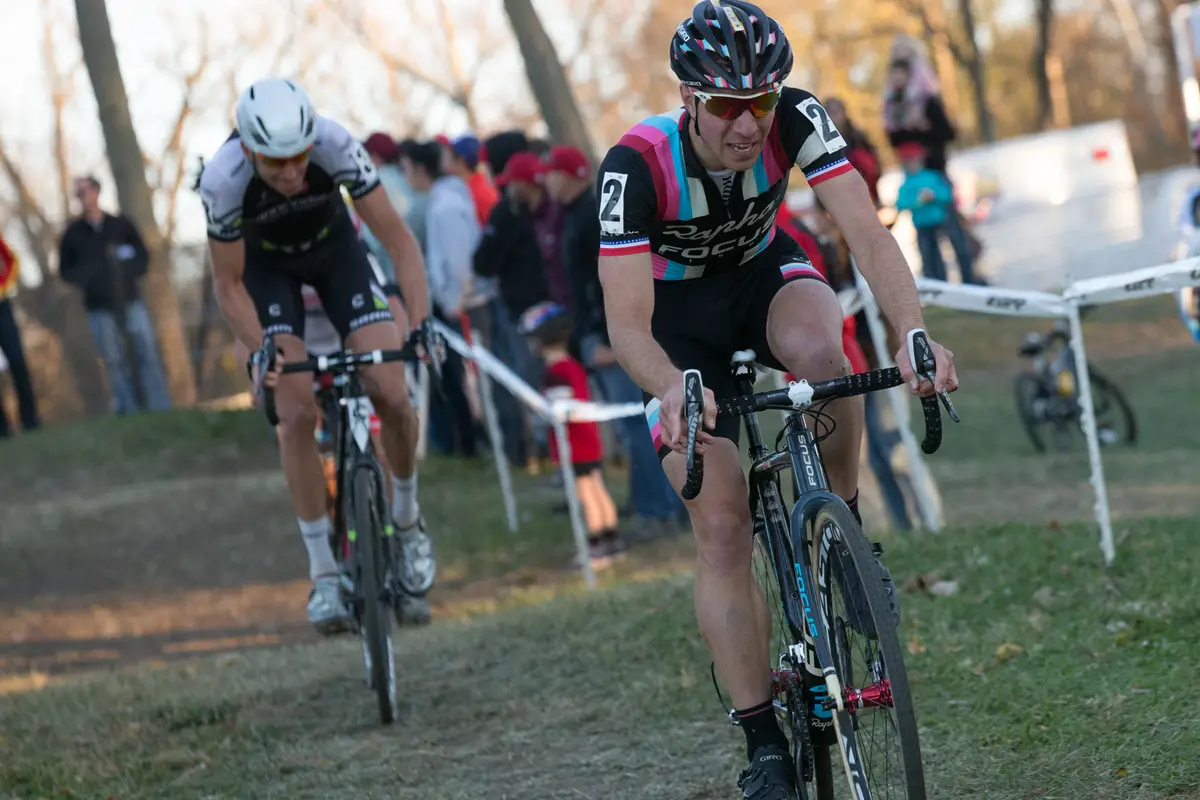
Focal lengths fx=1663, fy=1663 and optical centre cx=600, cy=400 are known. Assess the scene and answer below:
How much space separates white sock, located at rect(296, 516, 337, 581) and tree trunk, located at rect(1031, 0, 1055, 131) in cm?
2965

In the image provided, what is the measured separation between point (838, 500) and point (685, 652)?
3169 millimetres

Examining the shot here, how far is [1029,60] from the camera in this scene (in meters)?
57.1

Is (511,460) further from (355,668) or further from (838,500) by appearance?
(838,500)

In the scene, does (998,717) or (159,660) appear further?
(159,660)

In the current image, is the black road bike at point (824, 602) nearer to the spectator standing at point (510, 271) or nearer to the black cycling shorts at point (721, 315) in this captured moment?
the black cycling shorts at point (721, 315)

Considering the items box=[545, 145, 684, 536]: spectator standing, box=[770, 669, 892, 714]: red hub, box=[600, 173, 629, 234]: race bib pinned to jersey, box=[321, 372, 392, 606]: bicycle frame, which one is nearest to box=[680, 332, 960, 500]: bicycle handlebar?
box=[770, 669, 892, 714]: red hub

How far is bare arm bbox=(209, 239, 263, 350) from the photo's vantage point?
7.11 meters

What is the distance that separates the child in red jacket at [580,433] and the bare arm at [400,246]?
3.78m

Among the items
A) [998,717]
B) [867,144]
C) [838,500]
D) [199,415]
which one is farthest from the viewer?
[199,415]

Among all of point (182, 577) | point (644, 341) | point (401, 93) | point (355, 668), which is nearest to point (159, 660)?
point (182, 577)

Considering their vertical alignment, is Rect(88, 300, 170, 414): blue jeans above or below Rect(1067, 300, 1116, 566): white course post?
above

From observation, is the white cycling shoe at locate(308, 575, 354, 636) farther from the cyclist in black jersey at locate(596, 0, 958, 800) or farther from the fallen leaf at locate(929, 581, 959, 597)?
the cyclist in black jersey at locate(596, 0, 958, 800)

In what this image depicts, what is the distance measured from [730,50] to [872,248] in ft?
2.17

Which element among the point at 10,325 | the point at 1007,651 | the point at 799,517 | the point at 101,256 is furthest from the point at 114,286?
the point at 799,517
